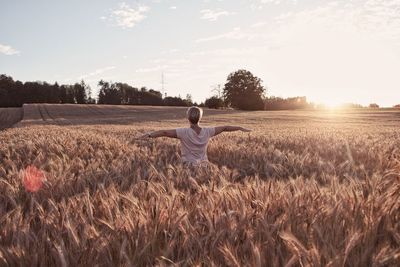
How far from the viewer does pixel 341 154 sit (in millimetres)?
6250

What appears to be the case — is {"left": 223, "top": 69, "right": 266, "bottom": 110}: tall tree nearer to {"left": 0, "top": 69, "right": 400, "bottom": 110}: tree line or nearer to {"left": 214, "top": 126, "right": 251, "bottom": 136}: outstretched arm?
{"left": 0, "top": 69, "right": 400, "bottom": 110}: tree line

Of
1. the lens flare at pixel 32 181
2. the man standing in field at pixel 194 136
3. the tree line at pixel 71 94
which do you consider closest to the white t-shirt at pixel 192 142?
the man standing in field at pixel 194 136

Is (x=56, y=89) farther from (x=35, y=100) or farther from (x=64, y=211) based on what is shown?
(x=64, y=211)

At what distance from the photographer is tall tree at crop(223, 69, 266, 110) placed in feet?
292

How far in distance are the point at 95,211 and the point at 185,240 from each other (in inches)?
29.6

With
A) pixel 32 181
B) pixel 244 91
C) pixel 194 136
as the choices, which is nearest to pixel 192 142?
pixel 194 136

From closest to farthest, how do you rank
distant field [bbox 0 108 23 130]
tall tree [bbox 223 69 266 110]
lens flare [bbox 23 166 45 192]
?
lens flare [bbox 23 166 45 192]
distant field [bbox 0 108 23 130]
tall tree [bbox 223 69 266 110]

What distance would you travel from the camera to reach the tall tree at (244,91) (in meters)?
89.1

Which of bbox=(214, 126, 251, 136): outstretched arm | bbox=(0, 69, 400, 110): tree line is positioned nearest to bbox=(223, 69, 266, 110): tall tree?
bbox=(0, 69, 400, 110): tree line

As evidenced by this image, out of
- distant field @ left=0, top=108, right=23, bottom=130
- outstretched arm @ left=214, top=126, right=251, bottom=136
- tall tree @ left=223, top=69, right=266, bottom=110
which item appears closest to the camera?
outstretched arm @ left=214, top=126, right=251, bottom=136

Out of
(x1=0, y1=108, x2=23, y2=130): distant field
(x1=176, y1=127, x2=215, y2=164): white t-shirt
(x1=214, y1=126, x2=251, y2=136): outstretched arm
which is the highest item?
(x1=214, y1=126, x2=251, y2=136): outstretched arm

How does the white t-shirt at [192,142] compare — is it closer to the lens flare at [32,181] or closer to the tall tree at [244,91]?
the lens flare at [32,181]

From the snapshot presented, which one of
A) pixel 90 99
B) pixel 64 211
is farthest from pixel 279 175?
pixel 90 99

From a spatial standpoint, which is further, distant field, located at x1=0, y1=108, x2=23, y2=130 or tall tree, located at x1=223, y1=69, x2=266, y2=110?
tall tree, located at x1=223, y1=69, x2=266, y2=110
